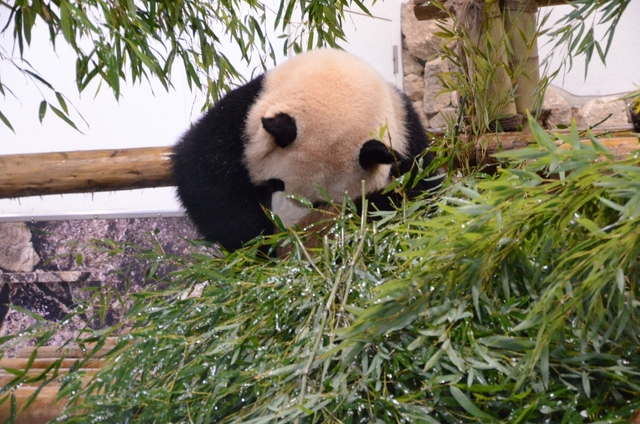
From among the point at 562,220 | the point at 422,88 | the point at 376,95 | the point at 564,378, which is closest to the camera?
the point at 562,220

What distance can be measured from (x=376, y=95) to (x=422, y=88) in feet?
12.4

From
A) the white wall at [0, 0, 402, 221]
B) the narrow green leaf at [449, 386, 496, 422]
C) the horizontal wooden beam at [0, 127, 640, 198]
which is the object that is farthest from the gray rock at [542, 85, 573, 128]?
the narrow green leaf at [449, 386, 496, 422]

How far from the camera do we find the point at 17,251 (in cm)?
362

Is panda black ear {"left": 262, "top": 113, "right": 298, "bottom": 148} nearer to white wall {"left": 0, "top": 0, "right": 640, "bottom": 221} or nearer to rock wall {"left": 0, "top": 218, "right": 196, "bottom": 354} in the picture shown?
rock wall {"left": 0, "top": 218, "right": 196, "bottom": 354}

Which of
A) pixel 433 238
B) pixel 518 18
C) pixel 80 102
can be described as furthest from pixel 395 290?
pixel 80 102

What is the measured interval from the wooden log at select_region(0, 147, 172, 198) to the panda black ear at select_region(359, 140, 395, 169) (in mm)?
834

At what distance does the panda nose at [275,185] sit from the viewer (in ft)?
6.35

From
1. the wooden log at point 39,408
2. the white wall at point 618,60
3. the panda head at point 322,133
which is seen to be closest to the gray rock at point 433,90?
the white wall at point 618,60

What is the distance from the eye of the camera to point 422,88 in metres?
5.59

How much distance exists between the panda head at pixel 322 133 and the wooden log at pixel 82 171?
0.58m

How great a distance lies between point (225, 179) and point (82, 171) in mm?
651

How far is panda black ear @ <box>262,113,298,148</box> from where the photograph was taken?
5.88 feet

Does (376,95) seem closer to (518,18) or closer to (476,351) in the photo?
(518,18)

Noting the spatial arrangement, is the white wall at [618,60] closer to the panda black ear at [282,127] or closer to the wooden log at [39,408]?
the panda black ear at [282,127]
